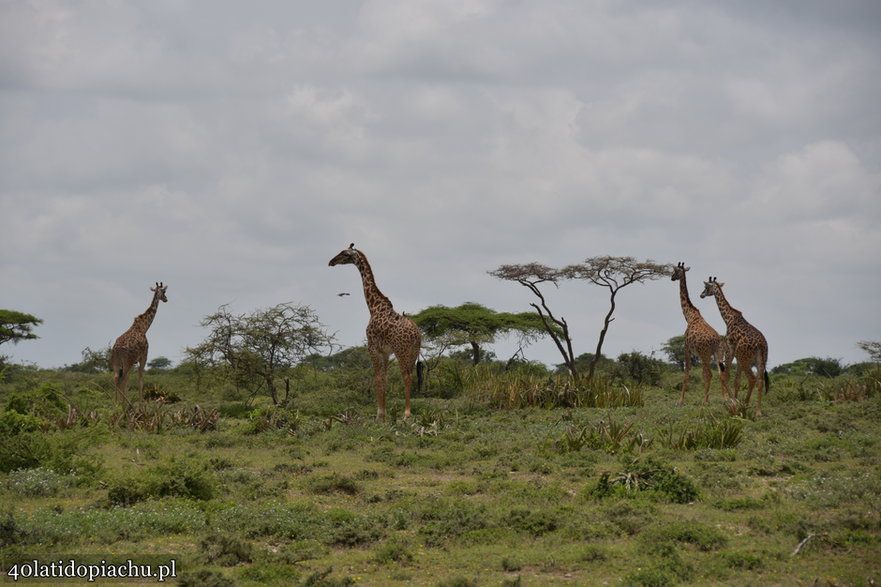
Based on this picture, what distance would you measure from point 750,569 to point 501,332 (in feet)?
88.8

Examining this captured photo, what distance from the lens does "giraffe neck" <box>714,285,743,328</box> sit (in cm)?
2044

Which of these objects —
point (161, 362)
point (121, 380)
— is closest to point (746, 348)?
point (121, 380)

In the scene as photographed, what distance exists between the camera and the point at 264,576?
830 centimetres

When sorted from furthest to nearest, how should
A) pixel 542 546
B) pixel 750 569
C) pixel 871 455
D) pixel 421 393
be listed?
pixel 421 393, pixel 871 455, pixel 542 546, pixel 750 569

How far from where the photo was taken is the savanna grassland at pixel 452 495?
8.63 m

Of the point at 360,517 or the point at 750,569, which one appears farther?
the point at 360,517

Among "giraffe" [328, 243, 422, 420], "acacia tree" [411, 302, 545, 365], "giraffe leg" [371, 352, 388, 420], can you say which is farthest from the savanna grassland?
"acacia tree" [411, 302, 545, 365]

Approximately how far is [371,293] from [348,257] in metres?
1.01

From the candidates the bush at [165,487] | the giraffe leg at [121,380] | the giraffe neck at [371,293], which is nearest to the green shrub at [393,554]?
the bush at [165,487]

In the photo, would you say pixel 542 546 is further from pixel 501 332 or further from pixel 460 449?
pixel 501 332

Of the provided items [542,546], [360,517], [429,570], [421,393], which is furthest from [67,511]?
[421,393]

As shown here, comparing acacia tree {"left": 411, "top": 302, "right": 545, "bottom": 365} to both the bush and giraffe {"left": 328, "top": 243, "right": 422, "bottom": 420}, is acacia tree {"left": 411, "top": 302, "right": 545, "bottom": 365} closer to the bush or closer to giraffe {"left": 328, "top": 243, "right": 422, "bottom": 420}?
giraffe {"left": 328, "top": 243, "right": 422, "bottom": 420}

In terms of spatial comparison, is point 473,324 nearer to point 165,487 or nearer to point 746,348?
point 746,348

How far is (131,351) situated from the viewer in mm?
21562
